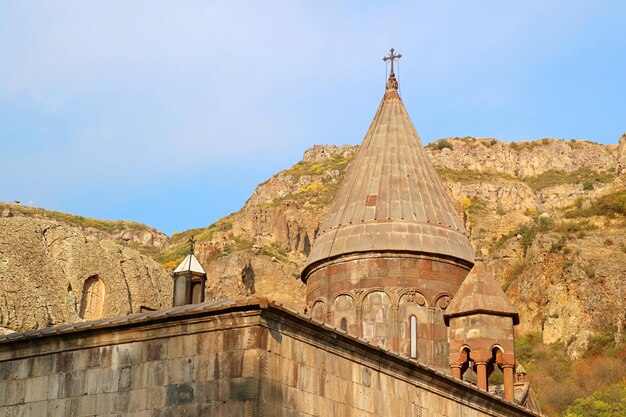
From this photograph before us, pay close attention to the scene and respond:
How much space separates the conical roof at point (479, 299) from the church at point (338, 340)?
24 millimetres

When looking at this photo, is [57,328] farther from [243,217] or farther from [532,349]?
[243,217]

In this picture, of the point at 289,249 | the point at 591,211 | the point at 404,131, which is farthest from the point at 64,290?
the point at 591,211

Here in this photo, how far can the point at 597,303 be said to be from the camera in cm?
6044

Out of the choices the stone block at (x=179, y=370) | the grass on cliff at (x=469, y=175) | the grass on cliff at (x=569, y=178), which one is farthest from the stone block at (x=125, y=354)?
the grass on cliff at (x=569, y=178)

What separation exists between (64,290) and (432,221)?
2703 cm

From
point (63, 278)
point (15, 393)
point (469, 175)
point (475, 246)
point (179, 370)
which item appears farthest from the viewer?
point (469, 175)

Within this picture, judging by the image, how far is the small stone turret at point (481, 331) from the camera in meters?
17.1

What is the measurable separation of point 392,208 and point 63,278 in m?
27.5

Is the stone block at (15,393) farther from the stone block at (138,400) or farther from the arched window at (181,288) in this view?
the arched window at (181,288)

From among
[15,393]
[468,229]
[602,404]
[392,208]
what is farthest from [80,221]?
[15,393]

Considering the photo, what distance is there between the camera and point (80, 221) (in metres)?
93.7

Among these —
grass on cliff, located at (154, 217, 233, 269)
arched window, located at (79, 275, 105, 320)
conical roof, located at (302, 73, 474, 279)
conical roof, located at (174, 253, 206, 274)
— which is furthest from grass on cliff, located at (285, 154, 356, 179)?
conical roof, located at (174, 253, 206, 274)

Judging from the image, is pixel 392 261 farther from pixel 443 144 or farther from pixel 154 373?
pixel 443 144

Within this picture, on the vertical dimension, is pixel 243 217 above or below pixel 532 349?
above
